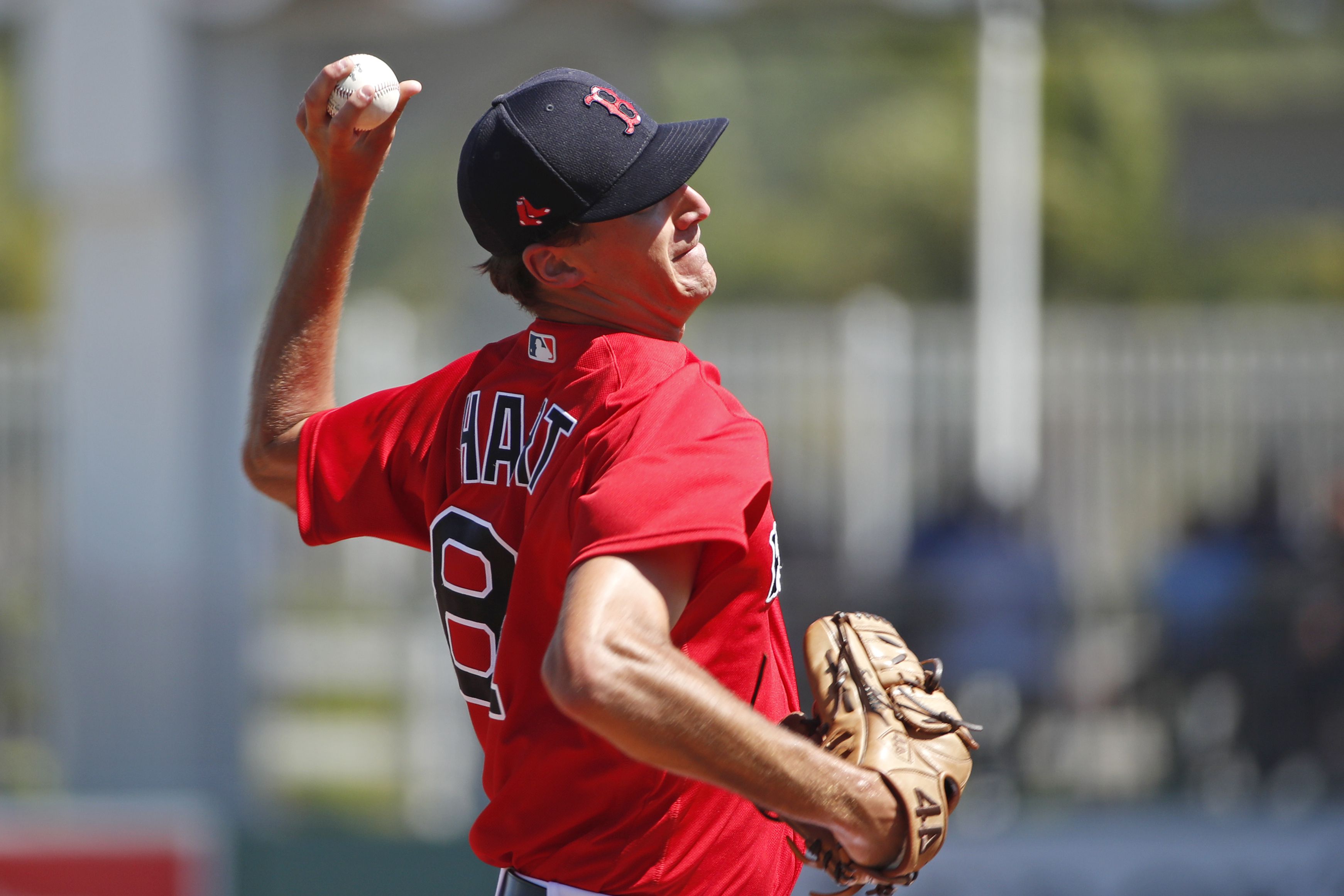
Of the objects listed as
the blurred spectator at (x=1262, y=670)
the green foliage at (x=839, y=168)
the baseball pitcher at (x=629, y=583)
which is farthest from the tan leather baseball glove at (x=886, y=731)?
the green foliage at (x=839, y=168)

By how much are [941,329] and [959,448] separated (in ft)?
2.46

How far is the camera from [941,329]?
31.8 ft

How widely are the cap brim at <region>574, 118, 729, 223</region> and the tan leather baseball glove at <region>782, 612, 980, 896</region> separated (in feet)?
2.02

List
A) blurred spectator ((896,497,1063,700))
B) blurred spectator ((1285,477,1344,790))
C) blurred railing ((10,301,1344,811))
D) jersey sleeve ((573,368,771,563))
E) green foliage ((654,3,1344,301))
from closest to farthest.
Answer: jersey sleeve ((573,368,771,563)) < blurred spectator ((1285,477,1344,790)) < blurred spectator ((896,497,1063,700)) < blurred railing ((10,301,1344,811)) < green foliage ((654,3,1344,301))

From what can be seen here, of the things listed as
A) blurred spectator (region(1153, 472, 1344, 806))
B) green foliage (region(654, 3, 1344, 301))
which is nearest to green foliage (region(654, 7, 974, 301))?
green foliage (region(654, 3, 1344, 301))

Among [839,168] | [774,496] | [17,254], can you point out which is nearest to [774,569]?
[774,496]

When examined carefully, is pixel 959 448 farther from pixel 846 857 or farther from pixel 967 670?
pixel 846 857

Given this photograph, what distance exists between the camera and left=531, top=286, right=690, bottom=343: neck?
2148 mm

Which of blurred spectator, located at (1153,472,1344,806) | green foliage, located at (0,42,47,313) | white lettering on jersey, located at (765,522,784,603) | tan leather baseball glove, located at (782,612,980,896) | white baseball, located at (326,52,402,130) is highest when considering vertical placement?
green foliage, located at (0,42,47,313)

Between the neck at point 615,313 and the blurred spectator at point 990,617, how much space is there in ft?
17.3

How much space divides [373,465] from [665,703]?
89cm

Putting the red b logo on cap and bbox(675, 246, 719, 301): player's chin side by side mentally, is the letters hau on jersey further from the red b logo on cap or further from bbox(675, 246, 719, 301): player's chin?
the red b logo on cap

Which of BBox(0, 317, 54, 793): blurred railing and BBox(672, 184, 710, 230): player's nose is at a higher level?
BBox(672, 184, 710, 230): player's nose

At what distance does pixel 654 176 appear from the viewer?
6.81 ft
